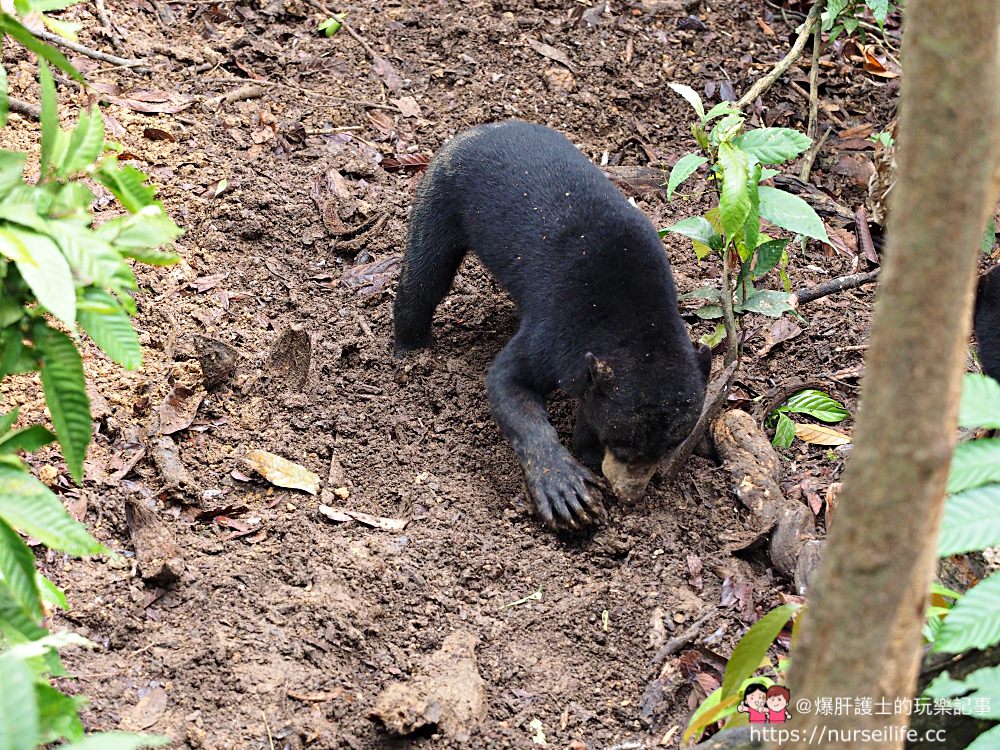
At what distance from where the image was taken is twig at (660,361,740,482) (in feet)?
16.5

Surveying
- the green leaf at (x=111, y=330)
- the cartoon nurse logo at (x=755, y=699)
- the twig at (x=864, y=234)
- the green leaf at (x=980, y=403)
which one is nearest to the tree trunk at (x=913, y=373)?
the green leaf at (x=980, y=403)

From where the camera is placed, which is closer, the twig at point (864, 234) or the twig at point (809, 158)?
the twig at point (864, 234)

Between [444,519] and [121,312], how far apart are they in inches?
103

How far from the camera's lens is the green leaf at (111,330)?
2439 mm

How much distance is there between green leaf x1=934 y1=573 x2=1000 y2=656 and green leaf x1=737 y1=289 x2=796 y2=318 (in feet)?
9.34

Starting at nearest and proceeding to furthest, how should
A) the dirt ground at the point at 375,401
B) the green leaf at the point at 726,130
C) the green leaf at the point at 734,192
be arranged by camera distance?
the dirt ground at the point at 375,401
the green leaf at the point at 734,192
the green leaf at the point at 726,130

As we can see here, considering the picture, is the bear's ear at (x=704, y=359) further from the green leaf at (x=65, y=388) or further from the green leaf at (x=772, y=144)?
the green leaf at (x=65, y=388)

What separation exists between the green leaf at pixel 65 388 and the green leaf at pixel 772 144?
3181mm

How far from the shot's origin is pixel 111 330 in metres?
2.47

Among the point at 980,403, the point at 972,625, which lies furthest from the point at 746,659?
the point at 980,403

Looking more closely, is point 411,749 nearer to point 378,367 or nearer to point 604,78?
point 378,367

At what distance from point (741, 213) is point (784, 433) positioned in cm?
140

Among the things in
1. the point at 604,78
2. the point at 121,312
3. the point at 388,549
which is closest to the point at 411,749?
the point at 388,549

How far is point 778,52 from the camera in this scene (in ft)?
25.9
